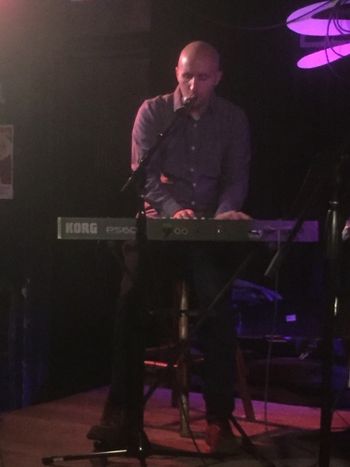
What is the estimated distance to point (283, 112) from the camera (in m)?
4.16

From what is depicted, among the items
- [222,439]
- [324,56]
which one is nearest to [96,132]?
[324,56]

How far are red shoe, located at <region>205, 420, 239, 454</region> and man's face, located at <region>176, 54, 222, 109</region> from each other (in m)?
1.35

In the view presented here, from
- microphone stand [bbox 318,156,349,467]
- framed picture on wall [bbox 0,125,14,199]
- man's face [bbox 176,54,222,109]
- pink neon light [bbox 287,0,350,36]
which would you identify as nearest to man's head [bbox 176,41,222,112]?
man's face [bbox 176,54,222,109]

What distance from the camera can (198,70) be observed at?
120 inches

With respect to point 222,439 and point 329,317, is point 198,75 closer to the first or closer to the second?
point 329,317

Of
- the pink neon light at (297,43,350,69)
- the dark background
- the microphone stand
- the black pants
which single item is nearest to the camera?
the microphone stand

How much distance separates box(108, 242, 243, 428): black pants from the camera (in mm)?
2639

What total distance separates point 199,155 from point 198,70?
1.22 feet

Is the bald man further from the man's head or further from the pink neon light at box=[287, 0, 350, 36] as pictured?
the pink neon light at box=[287, 0, 350, 36]

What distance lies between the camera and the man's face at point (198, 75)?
10.0 feet

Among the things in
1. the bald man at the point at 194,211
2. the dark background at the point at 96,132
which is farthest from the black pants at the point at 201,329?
the dark background at the point at 96,132

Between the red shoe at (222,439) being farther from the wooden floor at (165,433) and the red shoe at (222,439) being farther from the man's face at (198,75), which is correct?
the man's face at (198,75)

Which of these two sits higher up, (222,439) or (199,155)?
(199,155)

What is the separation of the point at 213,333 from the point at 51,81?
1873 mm
